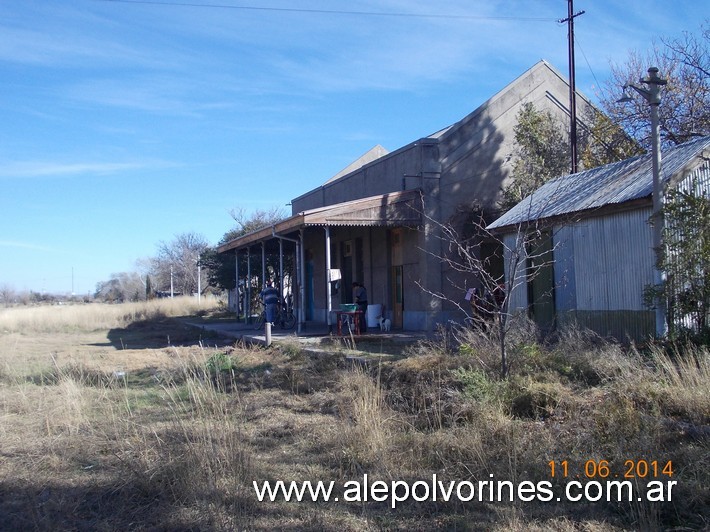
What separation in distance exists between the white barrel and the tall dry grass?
17.7m

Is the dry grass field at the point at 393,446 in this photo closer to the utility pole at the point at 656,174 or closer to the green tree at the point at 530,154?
the utility pole at the point at 656,174

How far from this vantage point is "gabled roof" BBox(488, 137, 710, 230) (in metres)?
11.9

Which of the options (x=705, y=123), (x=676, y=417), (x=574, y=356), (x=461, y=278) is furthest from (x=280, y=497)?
(x=705, y=123)

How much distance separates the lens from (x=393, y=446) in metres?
6.65

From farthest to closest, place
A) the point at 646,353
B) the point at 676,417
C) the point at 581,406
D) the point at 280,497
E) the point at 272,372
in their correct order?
the point at 272,372, the point at 646,353, the point at 581,406, the point at 676,417, the point at 280,497

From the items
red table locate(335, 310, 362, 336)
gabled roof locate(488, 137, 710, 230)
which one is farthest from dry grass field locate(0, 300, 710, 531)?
red table locate(335, 310, 362, 336)

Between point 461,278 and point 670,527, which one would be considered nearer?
point 670,527

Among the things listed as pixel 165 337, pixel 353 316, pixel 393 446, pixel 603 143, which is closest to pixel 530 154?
pixel 603 143

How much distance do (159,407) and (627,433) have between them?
631cm

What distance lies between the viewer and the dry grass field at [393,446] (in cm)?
524

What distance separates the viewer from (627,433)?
616 centimetres

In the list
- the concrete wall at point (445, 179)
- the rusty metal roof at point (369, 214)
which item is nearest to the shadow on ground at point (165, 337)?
the rusty metal roof at point (369, 214)

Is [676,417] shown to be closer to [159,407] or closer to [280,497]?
[280,497]

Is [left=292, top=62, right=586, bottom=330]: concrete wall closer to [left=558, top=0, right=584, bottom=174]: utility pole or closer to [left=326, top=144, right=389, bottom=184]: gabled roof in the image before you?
[left=558, top=0, right=584, bottom=174]: utility pole
